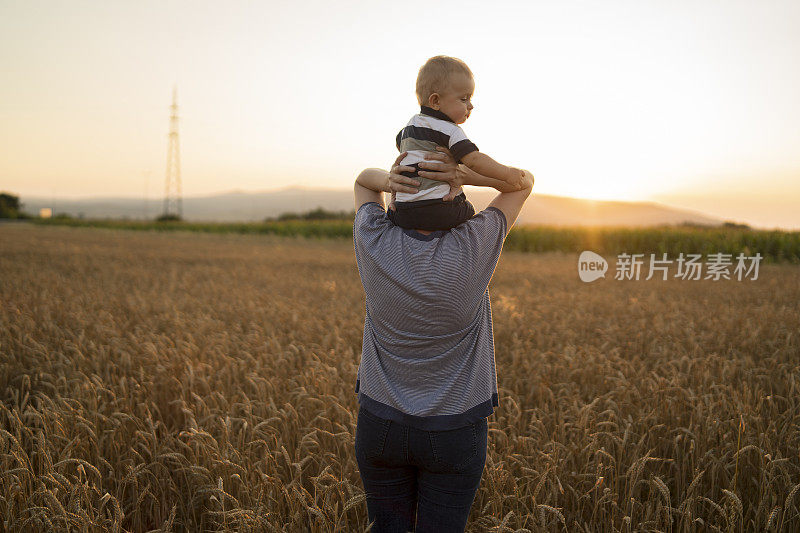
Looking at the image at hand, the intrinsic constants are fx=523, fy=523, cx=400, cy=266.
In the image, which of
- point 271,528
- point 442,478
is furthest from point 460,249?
point 271,528

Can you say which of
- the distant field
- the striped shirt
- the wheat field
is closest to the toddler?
the striped shirt

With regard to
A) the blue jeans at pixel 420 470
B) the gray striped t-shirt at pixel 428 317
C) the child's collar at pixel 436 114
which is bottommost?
the blue jeans at pixel 420 470

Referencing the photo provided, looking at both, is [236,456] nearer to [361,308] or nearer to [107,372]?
[107,372]

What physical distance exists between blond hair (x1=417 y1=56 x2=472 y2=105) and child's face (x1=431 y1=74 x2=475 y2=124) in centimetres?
1

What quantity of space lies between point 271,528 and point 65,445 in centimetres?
169

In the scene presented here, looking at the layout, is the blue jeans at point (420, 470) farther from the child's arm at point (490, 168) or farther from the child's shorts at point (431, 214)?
the child's arm at point (490, 168)

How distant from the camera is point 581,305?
8.62m

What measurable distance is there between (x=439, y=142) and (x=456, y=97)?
0.15 metres

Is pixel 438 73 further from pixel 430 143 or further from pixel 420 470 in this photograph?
pixel 420 470

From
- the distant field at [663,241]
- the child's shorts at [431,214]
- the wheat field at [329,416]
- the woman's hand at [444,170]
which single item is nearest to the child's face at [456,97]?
the woman's hand at [444,170]

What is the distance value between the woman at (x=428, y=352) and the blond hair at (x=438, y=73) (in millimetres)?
195

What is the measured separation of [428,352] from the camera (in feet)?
5.30

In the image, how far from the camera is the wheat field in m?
2.69

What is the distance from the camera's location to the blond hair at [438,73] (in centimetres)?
155
